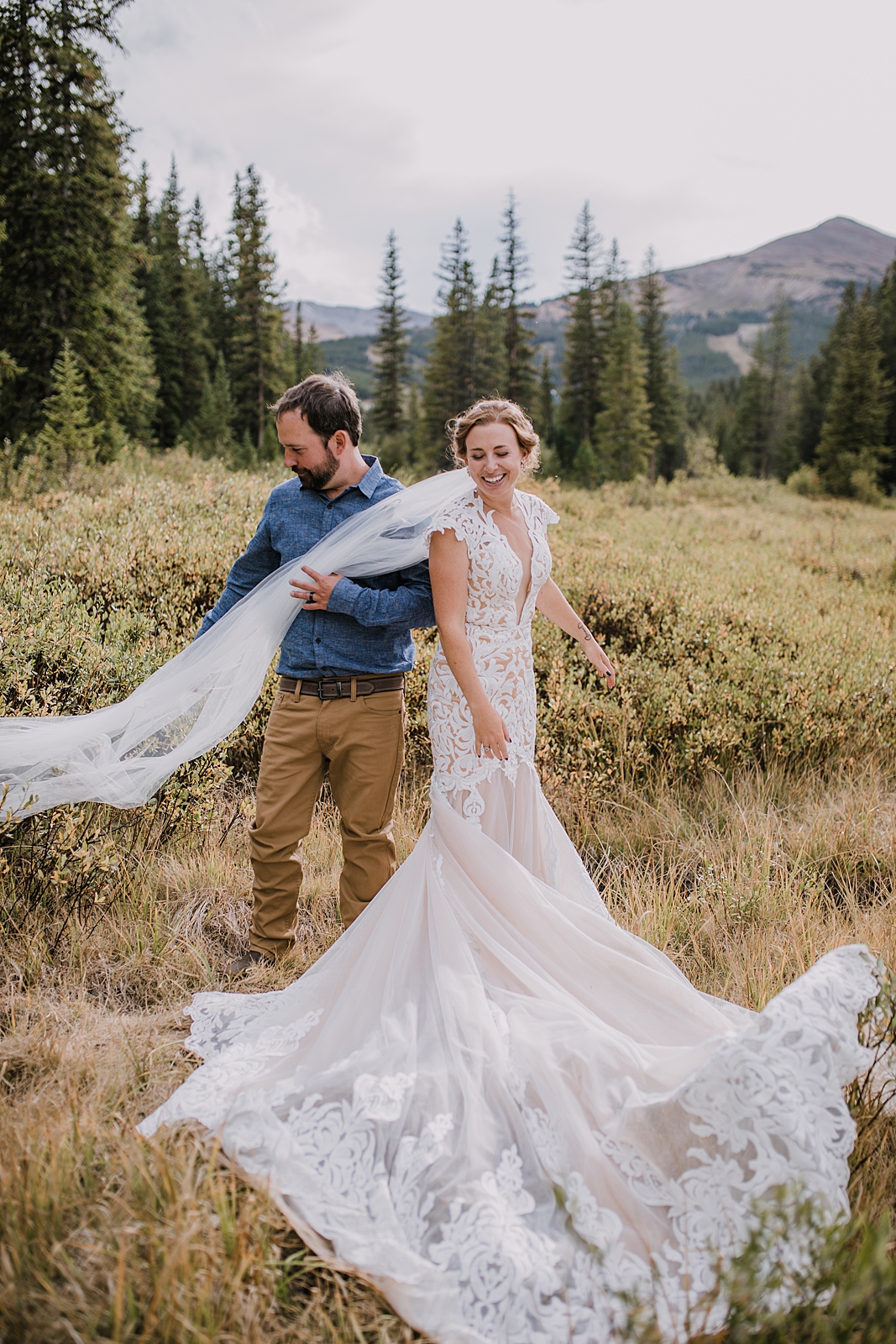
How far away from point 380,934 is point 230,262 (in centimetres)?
5117

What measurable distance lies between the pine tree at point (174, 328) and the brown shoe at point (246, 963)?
38.0 meters

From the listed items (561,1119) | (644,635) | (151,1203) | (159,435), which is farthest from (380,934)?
(159,435)

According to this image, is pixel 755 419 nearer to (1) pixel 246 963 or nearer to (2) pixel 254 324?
(2) pixel 254 324

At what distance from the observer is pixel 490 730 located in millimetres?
2922

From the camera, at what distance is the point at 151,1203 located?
74.0 inches

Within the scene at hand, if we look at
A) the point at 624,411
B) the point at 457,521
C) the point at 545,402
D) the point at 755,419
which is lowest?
the point at 457,521

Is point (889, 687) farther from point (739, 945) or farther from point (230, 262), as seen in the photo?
point (230, 262)

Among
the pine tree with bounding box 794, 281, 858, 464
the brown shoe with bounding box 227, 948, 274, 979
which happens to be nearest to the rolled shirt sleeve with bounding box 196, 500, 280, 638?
the brown shoe with bounding box 227, 948, 274, 979

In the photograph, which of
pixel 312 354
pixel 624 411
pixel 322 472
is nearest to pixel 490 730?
pixel 322 472

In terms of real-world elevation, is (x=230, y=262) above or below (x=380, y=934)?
above

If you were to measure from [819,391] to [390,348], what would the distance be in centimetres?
2838

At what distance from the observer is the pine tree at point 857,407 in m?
40.3

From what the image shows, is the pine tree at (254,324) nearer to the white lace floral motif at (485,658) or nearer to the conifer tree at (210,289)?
the conifer tree at (210,289)

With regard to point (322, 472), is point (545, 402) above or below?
above
